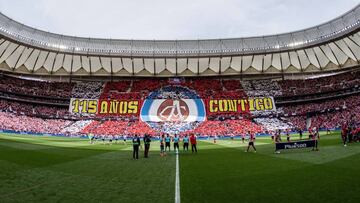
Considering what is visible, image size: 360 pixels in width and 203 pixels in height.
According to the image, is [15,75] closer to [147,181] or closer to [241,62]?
[241,62]

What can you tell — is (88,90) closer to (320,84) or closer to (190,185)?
(320,84)

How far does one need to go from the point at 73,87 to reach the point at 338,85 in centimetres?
5581

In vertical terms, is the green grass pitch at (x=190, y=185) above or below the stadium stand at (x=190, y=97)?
below

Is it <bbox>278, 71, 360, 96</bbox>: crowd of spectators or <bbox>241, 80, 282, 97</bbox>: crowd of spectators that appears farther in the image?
<bbox>241, 80, 282, 97</bbox>: crowd of spectators

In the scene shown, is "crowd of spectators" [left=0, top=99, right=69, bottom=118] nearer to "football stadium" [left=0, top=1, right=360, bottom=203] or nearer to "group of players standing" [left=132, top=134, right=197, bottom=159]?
"football stadium" [left=0, top=1, right=360, bottom=203]

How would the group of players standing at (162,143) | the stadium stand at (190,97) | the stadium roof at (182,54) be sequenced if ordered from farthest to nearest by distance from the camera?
the stadium stand at (190,97), the stadium roof at (182,54), the group of players standing at (162,143)

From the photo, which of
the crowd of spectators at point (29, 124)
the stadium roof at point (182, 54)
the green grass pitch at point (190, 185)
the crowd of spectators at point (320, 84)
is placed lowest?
the green grass pitch at point (190, 185)

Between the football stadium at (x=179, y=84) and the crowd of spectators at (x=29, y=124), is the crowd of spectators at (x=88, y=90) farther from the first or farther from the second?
the crowd of spectators at (x=29, y=124)

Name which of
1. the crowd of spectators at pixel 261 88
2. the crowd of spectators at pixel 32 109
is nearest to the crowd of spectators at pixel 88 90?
the crowd of spectators at pixel 32 109

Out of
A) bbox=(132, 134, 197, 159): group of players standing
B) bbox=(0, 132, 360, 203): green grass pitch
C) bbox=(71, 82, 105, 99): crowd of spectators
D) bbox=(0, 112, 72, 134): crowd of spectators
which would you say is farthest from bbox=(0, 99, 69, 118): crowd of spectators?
bbox=(0, 132, 360, 203): green grass pitch

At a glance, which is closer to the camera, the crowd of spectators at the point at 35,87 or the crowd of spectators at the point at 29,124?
the crowd of spectators at the point at 29,124

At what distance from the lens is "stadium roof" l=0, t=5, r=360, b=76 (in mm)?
55125

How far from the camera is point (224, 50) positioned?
63031 mm

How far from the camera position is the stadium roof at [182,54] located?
55.1 m
